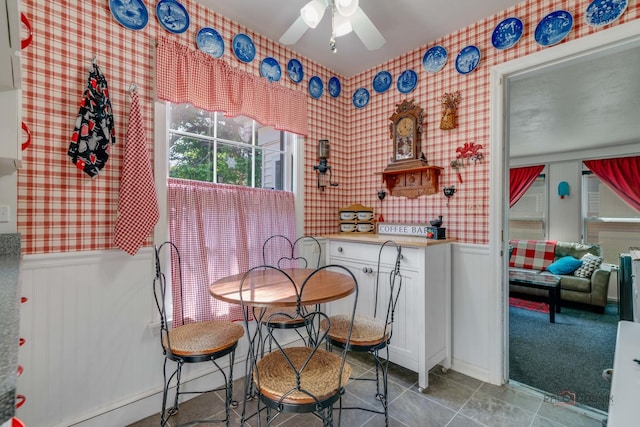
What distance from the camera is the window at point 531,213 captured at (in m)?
5.70

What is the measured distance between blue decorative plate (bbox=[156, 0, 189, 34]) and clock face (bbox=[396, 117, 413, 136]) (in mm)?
1804

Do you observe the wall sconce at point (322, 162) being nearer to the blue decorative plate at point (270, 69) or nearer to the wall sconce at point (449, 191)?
the blue decorative plate at point (270, 69)

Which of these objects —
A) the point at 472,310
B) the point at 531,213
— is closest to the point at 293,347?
the point at 472,310

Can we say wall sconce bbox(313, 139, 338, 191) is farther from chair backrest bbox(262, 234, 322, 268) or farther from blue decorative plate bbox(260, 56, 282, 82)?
blue decorative plate bbox(260, 56, 282, 82)

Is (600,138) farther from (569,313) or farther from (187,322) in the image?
(187,322)

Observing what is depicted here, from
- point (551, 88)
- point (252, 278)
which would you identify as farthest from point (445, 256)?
point (551, 88)

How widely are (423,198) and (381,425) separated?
1688 mm

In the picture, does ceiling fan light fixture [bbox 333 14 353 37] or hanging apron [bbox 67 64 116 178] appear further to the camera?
ceiling fan light fixture [bbox 333 14 353 37]

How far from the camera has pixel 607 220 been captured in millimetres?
4969

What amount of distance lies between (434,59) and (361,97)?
2.56 feet

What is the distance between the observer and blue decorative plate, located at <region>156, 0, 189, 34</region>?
A: 6.30ft

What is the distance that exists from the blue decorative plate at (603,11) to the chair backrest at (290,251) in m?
2.34

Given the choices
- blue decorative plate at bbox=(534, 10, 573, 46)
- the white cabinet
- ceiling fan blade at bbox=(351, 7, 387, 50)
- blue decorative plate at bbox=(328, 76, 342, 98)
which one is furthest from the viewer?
blue decorative plate at bbox=(328, 76, 342, 98)

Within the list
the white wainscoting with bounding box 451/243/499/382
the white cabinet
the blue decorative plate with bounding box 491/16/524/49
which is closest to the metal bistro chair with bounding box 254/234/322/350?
the white cabinet
